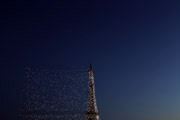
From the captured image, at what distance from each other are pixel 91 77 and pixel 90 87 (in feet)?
6.04

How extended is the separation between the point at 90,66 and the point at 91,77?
2.06 meters

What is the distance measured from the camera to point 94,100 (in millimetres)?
138750

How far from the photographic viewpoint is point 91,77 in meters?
139

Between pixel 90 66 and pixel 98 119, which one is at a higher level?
pixel 90 66

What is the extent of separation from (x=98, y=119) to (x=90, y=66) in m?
10.0

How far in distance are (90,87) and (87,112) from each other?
4.60 meters

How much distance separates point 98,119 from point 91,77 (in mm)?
7954

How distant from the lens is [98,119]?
140 m

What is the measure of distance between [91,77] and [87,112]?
6.38 meters

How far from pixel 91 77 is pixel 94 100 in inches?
165

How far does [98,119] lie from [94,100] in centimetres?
398

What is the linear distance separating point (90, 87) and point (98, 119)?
20.9 ft

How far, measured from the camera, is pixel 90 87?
138 meters
